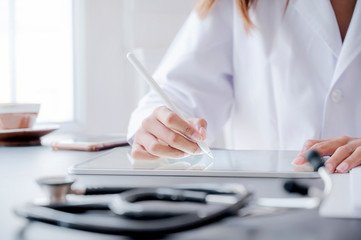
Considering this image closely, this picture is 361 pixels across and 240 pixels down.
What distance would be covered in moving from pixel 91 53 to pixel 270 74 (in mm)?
1681

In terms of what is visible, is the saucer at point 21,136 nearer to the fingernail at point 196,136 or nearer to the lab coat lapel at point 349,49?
the fingernail at point 196,136

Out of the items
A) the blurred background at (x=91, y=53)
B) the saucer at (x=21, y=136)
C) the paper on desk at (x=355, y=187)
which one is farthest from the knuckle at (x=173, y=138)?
the blurred background at (x=91, y=53)

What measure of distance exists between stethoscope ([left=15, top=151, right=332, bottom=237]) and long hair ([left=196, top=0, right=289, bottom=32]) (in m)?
0.76

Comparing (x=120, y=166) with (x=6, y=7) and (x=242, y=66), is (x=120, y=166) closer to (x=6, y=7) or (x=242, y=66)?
(x=242, y=66)

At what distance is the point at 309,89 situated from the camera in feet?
3.59

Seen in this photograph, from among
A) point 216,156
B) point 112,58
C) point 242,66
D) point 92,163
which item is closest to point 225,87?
point 242,66

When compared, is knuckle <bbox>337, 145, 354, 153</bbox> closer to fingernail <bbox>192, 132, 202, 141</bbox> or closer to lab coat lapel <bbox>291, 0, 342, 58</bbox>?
fingernail <bbox>192, 132, 202, 141</bbox>

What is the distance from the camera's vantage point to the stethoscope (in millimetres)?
315

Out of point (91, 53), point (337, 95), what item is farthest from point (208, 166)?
point (91, 53)

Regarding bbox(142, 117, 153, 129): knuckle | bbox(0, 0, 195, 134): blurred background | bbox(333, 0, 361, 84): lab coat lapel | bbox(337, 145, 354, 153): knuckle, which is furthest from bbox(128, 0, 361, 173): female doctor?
bbox(0, 0, 195, 134): blurred background

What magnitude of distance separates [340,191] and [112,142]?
23.6 inches

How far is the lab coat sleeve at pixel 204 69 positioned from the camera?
1163 millimetres

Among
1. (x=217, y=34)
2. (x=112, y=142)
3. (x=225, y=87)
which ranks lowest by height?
(x=112, y=142)

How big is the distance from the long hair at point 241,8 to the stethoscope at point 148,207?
757 mm
